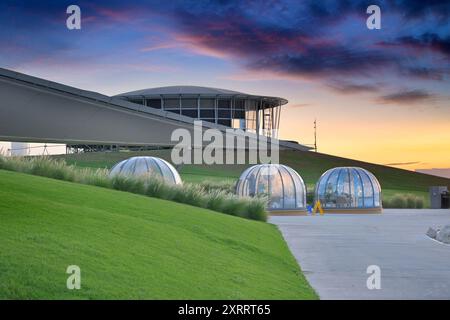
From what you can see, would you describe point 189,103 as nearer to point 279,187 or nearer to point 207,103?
point 207,103

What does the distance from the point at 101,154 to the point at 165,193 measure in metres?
45.6

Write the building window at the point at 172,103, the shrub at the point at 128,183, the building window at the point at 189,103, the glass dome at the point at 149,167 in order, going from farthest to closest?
the building window at the point at 189,103
the building window at the point at 172,103
the glass dome at the point at 149,167
the shrub at the point at 128,183

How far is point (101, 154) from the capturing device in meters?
62.8

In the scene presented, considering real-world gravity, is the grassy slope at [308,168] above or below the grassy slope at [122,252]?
above

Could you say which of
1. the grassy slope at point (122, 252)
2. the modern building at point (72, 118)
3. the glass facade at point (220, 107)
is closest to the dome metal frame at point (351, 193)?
the modern building at point (72, 118)

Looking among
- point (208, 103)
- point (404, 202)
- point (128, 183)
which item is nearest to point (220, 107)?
point (208, 103)

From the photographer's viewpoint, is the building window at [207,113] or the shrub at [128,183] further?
the building window at [207,113]

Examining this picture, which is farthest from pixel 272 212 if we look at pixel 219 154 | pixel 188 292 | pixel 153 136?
pixel 219 154

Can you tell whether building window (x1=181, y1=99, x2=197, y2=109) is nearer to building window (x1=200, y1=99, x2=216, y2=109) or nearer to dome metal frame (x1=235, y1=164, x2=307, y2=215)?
building window (x1=200, y1=99, x2=216, y2=109)

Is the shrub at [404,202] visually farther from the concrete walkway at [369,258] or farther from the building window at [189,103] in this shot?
the building window at [189,103]

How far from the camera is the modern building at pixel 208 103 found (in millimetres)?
71438

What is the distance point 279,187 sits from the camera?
1127 inches

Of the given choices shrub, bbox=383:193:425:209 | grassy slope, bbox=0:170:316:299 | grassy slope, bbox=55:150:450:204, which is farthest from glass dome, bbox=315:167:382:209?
grassy slope, bbox=55:150:450:204

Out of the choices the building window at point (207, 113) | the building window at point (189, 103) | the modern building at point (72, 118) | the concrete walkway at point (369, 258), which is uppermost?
the building window at point (189, 103)
